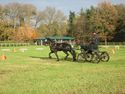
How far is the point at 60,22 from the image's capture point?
110312 mm

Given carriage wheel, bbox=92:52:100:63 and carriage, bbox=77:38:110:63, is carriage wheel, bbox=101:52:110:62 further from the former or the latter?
carriage wheel, bbox=92:52:100:63

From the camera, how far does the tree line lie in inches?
3068

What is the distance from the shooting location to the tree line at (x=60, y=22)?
77.9m

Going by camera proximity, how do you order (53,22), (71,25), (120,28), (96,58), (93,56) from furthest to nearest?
(53,22)
(71,25)
(120,28)
(93,56)
(96,58)

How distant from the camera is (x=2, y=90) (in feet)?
32.4

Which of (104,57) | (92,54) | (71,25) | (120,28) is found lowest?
(104,57)

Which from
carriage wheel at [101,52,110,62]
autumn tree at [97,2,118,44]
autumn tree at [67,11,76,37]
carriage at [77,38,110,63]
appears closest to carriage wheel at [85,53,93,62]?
carriage at [77,38,110,63]

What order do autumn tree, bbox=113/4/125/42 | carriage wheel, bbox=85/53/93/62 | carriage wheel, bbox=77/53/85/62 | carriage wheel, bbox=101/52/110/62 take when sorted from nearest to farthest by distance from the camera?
carriage wheel, bbox=85/53/93/62
carriage wheel, bbox=101/52/110/62
carriage wheel, bbox=77/53/85/62
autumn tree, bbox=113/4/125/42

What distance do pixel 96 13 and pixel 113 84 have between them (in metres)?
69.7

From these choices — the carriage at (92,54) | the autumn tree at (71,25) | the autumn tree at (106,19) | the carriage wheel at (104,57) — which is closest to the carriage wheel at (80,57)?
the carriage at (92,54)

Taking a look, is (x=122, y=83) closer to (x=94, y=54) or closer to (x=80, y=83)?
(x=80, y=83)

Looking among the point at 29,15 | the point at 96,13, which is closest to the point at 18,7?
the point at 29,15

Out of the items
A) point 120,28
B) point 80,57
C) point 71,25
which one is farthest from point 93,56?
point 71,25

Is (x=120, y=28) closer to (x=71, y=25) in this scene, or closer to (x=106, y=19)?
(x=106, y=19)
